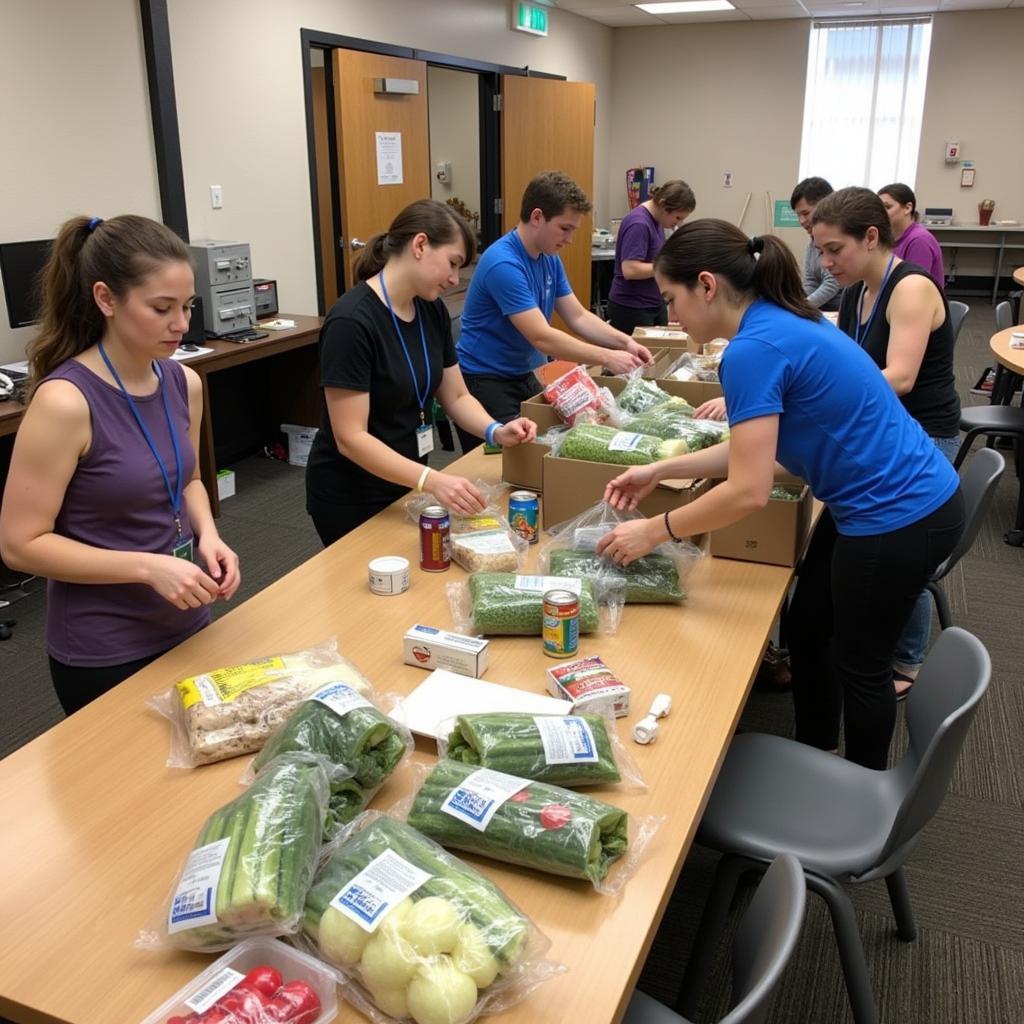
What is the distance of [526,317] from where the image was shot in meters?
3.01

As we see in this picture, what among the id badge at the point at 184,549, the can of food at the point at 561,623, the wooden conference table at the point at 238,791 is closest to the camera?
the wooden conference table at the point at 238,791

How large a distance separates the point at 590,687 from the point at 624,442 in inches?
31.8

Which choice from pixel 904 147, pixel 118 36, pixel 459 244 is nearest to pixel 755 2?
pixel 904 147

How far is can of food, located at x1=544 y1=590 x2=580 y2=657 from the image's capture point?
63.4 inches

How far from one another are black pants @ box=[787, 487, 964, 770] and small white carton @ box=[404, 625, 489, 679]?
32.5 inches

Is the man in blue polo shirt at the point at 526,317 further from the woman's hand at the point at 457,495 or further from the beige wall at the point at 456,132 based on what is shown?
the beige wall at the point at 456,132

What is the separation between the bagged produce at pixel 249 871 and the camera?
98 centimetres

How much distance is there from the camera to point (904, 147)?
9727 mm

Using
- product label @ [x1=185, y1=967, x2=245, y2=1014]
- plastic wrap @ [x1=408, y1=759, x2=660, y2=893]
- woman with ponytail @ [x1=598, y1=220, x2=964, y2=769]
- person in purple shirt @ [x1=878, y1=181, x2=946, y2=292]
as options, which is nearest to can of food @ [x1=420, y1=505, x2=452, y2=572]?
woman with ponytail @ [x1=598, y1=220, x2=964, y2=769]

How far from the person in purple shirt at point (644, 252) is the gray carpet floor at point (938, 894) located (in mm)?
2241

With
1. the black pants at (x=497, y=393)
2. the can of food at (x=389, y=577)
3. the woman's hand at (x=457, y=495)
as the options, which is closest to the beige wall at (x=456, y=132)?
the black pants at (x=497, y=393)

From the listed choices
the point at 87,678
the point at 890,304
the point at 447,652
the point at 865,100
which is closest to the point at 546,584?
the point at 447,652

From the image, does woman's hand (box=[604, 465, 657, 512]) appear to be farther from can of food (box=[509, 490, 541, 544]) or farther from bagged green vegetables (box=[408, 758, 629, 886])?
bagged green vegetables (box=[408, 758, 629, 886])

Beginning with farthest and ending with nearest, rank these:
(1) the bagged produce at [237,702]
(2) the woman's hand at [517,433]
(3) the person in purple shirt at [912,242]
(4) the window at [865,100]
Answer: (4) the window at [865,100] < (3) the person in purple shirt at [912,242] < (2) the woman's hand at [517,433] < (1) the bagged produce at [237,702]
